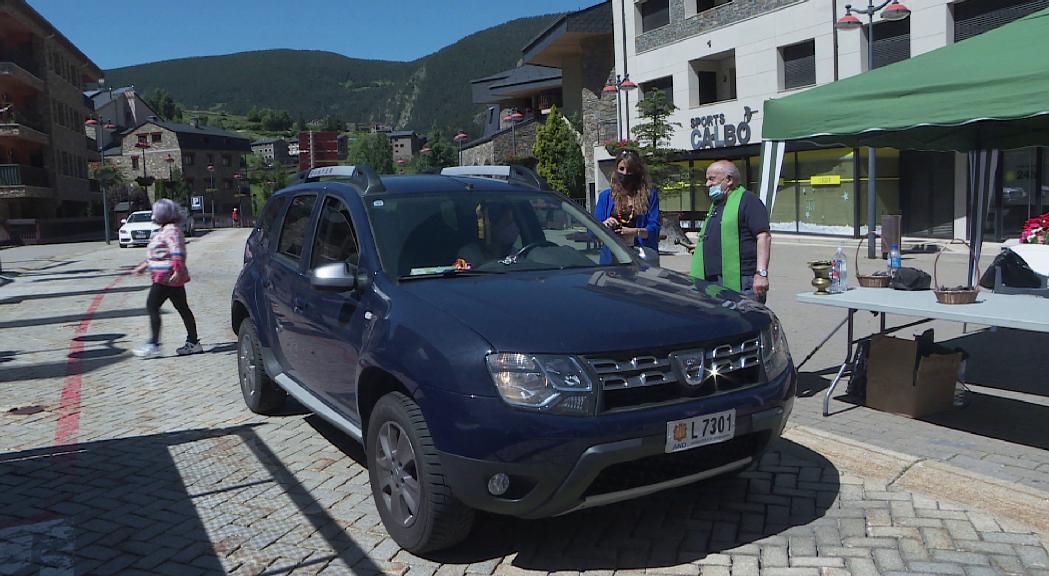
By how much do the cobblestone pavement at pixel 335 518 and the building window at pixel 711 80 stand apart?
28481 millimetres

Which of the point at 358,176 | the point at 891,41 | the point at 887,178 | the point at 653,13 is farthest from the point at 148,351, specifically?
the point at 653,13

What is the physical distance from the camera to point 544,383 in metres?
3.45

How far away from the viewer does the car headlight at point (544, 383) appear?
344 cm

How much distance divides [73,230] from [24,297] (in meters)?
38.2

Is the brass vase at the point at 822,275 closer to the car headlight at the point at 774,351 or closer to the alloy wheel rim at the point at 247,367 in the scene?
the car headlight at the point at 774,351

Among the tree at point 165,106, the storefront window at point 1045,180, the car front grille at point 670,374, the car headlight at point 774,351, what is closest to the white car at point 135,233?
the storefront window at point 1045,180

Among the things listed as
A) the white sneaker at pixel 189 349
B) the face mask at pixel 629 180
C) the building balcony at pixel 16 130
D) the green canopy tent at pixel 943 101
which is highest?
the building balcony at pixel 16 130

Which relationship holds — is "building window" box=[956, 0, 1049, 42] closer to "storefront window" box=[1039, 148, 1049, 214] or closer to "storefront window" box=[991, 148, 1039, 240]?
"storefront window" box=[991, 148, 1039, 240]

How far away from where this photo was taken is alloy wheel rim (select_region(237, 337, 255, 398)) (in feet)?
21.6

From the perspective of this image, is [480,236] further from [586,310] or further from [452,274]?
[586,310]

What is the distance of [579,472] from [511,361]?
0.51m

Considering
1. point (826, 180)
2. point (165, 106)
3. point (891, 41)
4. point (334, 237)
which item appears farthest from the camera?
point (165, 106)

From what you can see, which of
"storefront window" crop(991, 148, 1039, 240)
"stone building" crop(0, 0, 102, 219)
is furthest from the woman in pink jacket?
"stone building" crop(0, 0, 102, 219)

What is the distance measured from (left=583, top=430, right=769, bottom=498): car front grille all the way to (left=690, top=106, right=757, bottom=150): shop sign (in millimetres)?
27403
